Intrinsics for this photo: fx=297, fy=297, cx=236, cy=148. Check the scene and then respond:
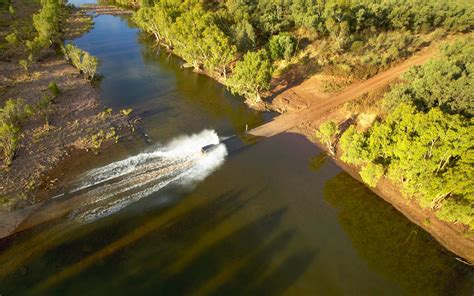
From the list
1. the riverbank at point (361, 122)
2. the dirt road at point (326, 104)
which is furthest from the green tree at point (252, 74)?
the dirt road at point (326, 104)

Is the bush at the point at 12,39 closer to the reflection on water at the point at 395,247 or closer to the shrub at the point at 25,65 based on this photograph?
the shrub at the point at 25,65

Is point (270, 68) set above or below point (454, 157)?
above

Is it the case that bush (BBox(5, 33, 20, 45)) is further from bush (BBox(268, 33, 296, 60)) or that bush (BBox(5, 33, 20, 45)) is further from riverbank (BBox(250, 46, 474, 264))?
riverbank (BBox(250, 46, 474, 264))

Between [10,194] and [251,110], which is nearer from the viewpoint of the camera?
[10,194]

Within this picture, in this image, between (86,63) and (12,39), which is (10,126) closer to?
(86,63)

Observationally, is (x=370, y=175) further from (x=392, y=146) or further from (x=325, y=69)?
(x=325, y=69)

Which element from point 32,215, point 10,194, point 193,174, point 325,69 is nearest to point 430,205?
point 193,174

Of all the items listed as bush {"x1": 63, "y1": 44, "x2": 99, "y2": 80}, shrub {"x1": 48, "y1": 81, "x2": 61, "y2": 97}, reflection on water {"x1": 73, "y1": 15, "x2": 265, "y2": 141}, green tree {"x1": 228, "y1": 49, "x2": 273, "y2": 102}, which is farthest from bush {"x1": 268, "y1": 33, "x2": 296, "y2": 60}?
shrub {"x1": 48, "y1": 81, "x2": 61, "y2": 97}
